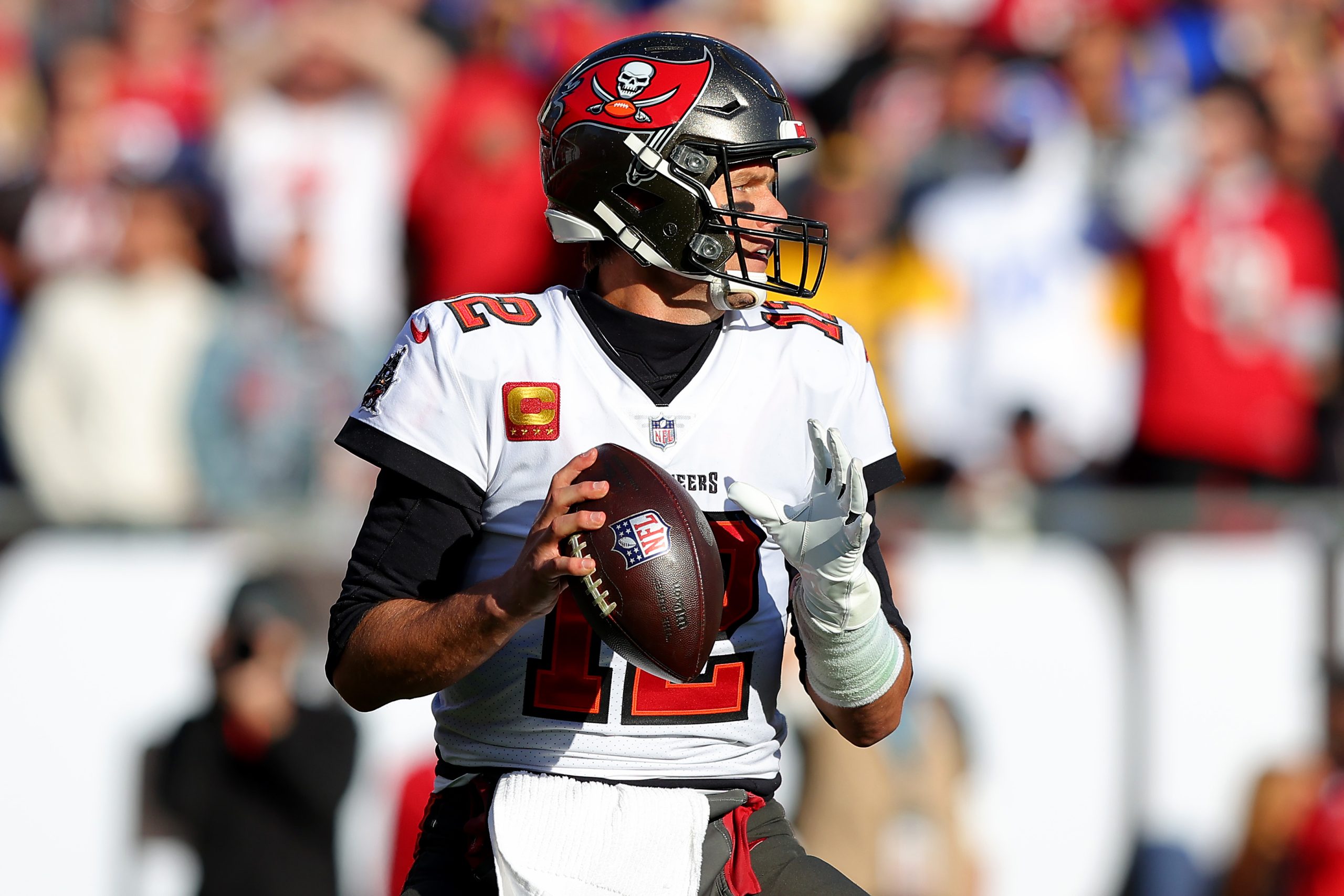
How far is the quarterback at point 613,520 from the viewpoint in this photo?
→ 8.89ft

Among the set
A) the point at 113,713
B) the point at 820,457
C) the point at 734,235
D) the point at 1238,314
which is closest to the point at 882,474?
the point at 820,457

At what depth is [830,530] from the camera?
105 inches

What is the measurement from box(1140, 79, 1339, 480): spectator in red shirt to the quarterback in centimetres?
434

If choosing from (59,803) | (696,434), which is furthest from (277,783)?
(696,434)

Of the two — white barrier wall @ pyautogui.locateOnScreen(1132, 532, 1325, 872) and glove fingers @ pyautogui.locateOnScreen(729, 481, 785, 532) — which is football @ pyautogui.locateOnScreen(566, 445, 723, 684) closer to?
glove fingers @ pyautogui.locateOnScreen(729, 481, 785, 532)

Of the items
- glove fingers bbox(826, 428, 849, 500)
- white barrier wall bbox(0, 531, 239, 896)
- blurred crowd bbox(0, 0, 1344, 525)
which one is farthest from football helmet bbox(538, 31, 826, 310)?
blurred crowd bbox(0, 0, 1344, 525)

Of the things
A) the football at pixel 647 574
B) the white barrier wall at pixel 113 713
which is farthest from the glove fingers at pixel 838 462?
the white barrier wall at pixel 113 713

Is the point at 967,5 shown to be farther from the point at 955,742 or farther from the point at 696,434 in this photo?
the point at 696,434

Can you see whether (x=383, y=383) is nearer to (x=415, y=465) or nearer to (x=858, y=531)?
(x=415, y=465)

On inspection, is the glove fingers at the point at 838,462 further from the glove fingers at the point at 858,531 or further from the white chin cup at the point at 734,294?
the white chin cup at the point at 734,294

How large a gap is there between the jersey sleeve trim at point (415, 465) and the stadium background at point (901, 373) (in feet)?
10.6

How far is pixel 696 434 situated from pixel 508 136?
4.54 meters

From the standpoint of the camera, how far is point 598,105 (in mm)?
3082

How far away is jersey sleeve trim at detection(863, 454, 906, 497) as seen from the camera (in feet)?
9.93
